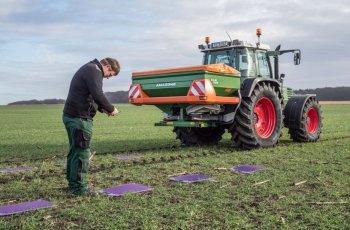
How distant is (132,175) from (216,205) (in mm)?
2343

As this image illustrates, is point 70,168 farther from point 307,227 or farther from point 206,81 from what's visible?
point 206,81

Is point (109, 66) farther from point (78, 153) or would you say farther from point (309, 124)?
point (309, 124)

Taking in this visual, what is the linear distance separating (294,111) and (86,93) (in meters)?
7.84

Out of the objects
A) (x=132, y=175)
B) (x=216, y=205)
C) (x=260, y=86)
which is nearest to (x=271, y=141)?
(x=260, y=86)

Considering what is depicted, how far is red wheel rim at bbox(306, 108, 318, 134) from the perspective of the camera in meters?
13.5

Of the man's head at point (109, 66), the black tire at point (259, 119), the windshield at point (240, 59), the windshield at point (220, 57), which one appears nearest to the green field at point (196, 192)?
the black tire at point (259, 119)

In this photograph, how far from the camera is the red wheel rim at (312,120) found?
13.5 metres

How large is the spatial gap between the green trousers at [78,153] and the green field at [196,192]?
0.20 metres

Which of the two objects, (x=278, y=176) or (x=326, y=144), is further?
(x=326, y=144)

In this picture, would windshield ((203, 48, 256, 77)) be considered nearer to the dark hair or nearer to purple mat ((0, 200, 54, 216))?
the dark hair

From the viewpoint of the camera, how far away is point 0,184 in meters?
6.89

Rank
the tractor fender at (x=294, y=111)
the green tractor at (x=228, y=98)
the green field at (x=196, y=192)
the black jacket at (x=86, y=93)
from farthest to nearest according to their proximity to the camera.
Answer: the tractor fender at (x=294, y=111)
the green tractor at (x=228, y=98)
the black jacket at (x=86, y=93)
the green field at (x=196, y=192)

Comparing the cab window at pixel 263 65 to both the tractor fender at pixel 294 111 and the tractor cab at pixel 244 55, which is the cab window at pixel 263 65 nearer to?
the tractor cab at pixel 244 55

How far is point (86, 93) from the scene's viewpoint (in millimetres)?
6109
